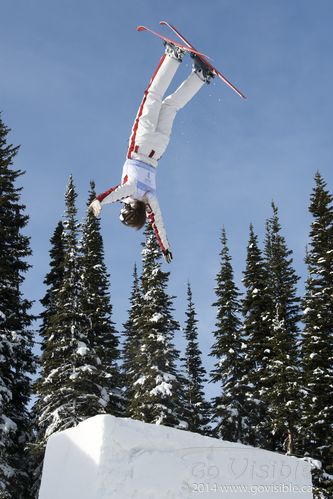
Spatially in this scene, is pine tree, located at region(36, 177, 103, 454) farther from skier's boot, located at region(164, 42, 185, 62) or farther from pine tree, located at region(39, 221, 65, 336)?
skier's boot, located at region(164, 42, 185, 62)

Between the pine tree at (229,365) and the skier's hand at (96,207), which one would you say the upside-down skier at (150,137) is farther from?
the pine tree at (229,365)

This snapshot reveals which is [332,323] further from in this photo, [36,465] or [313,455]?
[36,465]

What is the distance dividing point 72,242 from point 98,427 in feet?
63.8

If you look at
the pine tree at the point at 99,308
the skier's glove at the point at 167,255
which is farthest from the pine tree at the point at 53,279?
the skier's glove at the point at 167,255

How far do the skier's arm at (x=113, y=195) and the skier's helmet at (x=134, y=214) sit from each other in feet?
0.82

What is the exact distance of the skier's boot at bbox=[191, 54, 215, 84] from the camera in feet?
26.7

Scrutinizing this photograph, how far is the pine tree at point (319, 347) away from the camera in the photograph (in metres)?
23.8

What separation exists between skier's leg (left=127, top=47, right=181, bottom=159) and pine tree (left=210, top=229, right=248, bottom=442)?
20.6m

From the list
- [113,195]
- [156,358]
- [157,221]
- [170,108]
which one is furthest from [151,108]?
[156,358]

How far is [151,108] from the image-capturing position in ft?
27.5

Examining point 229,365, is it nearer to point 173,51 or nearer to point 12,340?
point 12,340

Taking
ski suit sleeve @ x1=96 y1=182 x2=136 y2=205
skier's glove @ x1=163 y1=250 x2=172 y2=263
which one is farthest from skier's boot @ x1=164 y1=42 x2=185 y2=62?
skier's glove @ x1=163 y1=250 x2=172 y2=263

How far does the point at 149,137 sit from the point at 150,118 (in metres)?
0.27

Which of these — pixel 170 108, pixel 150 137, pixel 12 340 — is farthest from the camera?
pixel 12 340
